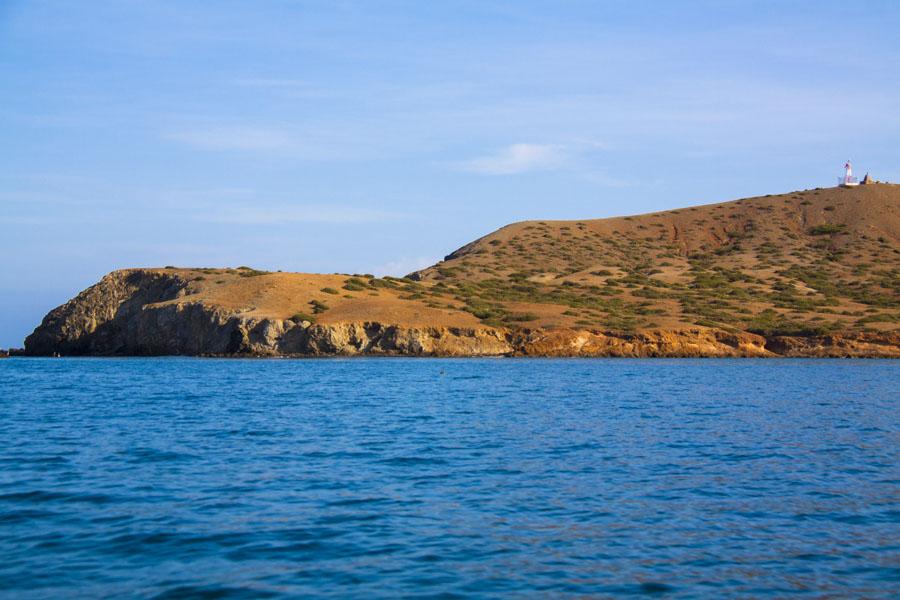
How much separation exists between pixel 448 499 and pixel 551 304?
74.2m

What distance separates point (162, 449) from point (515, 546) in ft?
35.8

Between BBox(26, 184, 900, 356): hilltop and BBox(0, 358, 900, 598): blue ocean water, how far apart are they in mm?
40801

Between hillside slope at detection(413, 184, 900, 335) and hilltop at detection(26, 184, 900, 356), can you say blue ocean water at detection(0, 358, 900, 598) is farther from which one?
hillside slope at detection(413, 184, 900, 335)

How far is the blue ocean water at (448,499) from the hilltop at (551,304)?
40.8 meters

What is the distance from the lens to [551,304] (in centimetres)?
8875

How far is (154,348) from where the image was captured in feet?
260

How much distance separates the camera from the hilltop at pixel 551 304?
72.3m

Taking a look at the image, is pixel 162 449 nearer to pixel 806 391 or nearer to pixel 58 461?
pixel 58 461

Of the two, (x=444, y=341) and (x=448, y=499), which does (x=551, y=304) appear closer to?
(x=444, y=341)

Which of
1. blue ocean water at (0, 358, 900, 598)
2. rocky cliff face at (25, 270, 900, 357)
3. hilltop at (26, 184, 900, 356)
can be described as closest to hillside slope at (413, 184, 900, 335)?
hilltop at (26, 184, 900, 356)

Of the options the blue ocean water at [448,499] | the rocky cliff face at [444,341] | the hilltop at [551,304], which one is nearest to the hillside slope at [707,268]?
the hilltop at [551,304]

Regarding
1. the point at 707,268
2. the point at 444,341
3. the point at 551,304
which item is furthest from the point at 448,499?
the point at 707,268

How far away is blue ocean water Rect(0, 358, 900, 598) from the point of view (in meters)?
11.1

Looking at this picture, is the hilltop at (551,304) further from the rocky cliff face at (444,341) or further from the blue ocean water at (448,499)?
the blue ocean water at (448,499)
